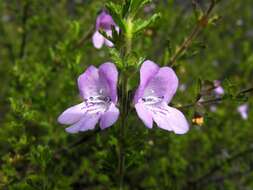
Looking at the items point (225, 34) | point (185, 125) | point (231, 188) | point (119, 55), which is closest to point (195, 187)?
point (231, 188)

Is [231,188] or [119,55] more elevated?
[119,55]

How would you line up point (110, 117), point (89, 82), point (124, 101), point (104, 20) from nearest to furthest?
point (110, 117) → point (124, 101) → point (89, 82) → point (104, 20)

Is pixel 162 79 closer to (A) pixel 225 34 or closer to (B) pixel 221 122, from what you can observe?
(B) pixel 221 122

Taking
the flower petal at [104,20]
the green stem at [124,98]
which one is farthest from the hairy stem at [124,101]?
the flower petal at [104,20]

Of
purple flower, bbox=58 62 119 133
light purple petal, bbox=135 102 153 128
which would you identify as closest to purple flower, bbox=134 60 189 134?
light purple petal, bbox=135 102 153 128

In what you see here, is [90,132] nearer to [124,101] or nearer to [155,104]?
[155,104]

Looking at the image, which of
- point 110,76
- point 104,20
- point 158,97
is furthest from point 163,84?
point 104,20
